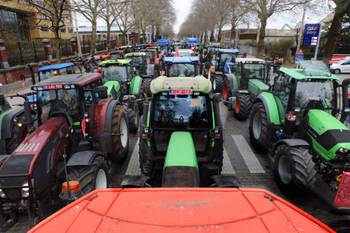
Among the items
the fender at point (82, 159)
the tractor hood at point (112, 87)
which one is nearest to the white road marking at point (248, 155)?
the fender at point (82, 159)

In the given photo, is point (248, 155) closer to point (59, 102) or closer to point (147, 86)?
point (59, 102)

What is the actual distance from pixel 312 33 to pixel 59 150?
57.8 feet

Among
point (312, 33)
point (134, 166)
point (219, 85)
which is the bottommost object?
point (134, 166)

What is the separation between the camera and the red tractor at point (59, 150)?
12.7 ft

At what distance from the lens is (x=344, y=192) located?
13.0 ft

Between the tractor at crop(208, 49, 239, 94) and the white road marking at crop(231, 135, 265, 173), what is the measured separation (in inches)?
156

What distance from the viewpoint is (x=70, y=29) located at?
1756 inches

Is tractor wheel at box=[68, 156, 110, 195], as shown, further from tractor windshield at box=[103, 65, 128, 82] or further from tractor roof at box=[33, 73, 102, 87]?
tractor windshield at box=[103, 65, 128, 82]

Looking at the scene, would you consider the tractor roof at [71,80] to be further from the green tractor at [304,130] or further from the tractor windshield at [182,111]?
the green tractor at [304,130]

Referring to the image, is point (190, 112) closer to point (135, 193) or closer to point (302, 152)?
point (302, 152)

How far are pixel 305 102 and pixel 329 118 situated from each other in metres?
0.69

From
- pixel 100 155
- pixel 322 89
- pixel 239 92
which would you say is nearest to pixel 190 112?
pixel 100 155

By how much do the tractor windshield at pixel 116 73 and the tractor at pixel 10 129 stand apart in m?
3.96

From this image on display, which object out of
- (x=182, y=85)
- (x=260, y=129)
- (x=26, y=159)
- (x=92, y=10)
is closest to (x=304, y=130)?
(x=260, y=129)
